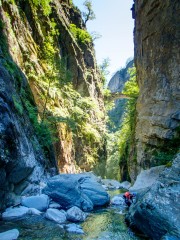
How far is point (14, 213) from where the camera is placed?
16.5 ft

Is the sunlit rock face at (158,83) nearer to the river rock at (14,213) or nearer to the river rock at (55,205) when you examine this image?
the river rock at (55,205)

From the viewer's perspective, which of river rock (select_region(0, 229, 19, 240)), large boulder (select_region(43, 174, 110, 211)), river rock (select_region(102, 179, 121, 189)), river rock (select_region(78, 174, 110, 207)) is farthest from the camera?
river rock (select_region(102, 179, 121, 189))

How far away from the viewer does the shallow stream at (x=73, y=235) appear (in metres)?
4.10

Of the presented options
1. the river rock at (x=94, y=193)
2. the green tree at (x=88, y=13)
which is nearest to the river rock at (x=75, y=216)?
the river rock at (x=94, y=193)

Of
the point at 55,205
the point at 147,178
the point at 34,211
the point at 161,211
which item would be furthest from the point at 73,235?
the point at 147,178

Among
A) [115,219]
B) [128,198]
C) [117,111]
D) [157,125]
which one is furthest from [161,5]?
[117,111]

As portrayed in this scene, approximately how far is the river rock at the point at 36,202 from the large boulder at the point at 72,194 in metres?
0.48

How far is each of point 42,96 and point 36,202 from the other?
8.63 meters

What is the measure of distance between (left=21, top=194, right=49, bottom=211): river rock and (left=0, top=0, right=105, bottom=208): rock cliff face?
0.30m

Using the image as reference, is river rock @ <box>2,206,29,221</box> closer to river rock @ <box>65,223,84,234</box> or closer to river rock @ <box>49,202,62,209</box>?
river rock @ <box>49,202,62,209</box>

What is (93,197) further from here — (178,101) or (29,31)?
(29,31)

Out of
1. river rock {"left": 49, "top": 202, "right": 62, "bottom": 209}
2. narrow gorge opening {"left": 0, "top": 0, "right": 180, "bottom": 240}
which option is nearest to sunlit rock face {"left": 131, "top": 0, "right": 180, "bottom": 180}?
narrow gorge opening {"left": 0, "top": 0, "right": 180, "bottom": 240}

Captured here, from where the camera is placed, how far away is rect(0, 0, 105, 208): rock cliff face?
581 centimetres

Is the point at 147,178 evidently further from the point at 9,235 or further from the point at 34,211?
the point at 9,235
